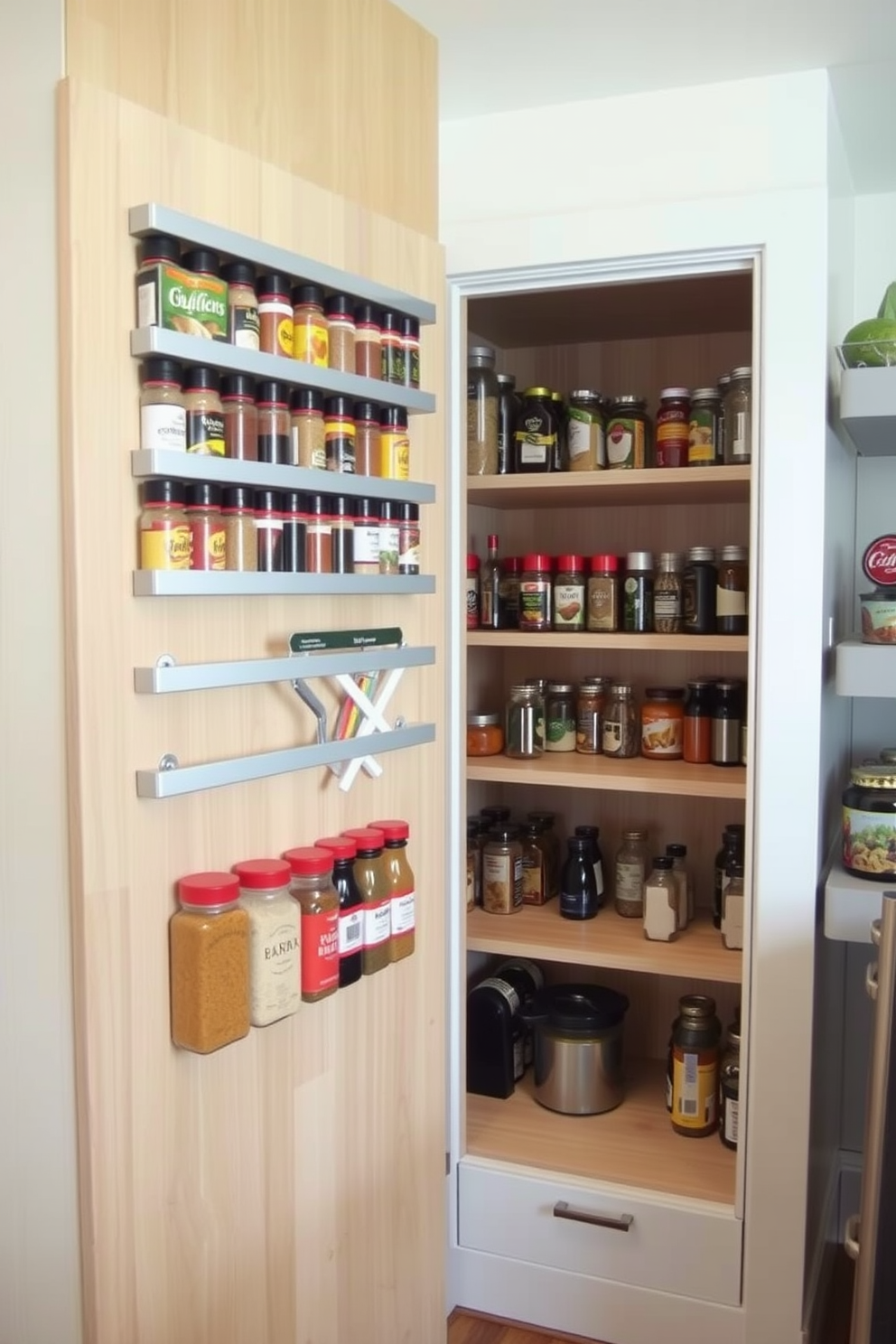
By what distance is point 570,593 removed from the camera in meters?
2.35

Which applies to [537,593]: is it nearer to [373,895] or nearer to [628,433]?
[628,433]

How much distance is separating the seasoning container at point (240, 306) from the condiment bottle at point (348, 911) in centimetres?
58

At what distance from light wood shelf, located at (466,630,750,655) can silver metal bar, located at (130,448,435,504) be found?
2.72 feet

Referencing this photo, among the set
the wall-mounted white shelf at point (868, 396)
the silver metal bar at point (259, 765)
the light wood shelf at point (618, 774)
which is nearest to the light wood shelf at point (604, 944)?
the light wood shelf at point (618, 774)

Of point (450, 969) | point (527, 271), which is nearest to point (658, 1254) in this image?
point (450, 969)

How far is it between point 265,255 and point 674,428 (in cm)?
119

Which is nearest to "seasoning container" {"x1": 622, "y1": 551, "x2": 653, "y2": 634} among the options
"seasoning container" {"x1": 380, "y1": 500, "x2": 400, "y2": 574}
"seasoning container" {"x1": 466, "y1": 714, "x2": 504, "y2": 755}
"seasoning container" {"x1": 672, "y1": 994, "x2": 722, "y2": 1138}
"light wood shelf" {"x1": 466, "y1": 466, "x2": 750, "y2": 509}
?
"light wood shelf" {"x1": 466, "y1": 466, "x2": 750, "y2": 509}

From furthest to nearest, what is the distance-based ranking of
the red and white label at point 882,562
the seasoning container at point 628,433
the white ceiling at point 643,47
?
the seasoning container at point 628,433
the red and white label at point 882,562
the white ceiling at point 643,47

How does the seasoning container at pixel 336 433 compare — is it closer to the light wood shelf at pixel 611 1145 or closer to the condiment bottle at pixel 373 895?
the condiment bottle at pixel 373 895

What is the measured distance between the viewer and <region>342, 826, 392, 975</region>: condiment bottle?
4.59ft

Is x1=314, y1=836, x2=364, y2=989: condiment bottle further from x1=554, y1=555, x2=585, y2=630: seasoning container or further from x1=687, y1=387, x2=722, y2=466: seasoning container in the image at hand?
x1=687, y1=387, x2=722, y2=466: seasoning container

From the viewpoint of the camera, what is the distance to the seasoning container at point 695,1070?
2.20 metres

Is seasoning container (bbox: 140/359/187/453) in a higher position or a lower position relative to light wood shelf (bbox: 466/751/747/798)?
higher

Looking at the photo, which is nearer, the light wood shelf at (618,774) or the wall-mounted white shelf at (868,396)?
the wall-mounted white shelf at (868,396)
